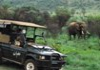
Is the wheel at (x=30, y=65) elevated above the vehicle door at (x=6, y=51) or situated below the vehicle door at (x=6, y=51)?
below

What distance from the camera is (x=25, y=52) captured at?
48.9 ft

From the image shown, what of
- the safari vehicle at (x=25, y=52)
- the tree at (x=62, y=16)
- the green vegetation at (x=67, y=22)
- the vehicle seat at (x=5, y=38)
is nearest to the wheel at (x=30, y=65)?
the safari vehicle at (x=25, y=52)

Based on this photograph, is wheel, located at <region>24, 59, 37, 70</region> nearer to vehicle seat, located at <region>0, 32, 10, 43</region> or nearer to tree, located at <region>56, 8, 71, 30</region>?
vehicle seat, located at <region>0, 32, 10, 43</region>

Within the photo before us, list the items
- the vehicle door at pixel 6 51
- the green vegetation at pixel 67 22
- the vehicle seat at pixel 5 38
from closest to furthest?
the vehicle door at pixel 6 51, the vehicle seat at pixel 5 38, the green vegetation at pixel 67 22

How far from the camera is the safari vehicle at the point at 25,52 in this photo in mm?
14367

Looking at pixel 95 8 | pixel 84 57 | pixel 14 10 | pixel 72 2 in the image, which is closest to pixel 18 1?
pixel 72 2

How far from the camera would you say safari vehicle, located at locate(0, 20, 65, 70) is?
47.1ft

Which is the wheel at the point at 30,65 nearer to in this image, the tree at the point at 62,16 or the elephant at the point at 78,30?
the elephant at the point at 78,30

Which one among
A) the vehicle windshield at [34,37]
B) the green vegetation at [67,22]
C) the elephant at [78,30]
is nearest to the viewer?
the vehicle windshield at [34,37]

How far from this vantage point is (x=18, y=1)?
7444 centimetres

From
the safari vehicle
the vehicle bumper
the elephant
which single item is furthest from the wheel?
the elephant

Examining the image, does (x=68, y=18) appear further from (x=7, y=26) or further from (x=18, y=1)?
(x=18, y=1)

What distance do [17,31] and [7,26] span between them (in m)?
0.54

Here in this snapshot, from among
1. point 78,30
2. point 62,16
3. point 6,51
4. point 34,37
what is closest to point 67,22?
point 62,16
